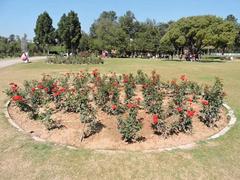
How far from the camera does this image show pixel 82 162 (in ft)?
16.6

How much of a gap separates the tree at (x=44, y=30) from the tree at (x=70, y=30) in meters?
6.26

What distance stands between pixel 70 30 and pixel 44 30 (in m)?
9.95

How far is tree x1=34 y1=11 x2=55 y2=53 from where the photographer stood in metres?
64.9

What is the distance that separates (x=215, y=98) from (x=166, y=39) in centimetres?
3676

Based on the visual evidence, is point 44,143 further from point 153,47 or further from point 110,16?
point 110,16

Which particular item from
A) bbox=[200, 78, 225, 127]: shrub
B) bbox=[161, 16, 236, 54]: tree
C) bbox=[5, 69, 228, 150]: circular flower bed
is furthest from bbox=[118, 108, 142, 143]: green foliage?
bbox=[161, 16, 236, 54]: tree

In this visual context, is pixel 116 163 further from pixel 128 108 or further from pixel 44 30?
pixel 44 30

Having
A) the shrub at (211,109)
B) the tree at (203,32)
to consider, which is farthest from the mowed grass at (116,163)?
the tree at (203,32)

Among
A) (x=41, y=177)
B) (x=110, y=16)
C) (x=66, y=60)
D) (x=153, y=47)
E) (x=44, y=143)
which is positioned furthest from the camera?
(x=110, y=16)

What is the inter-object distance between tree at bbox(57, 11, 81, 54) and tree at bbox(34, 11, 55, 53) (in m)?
6.26

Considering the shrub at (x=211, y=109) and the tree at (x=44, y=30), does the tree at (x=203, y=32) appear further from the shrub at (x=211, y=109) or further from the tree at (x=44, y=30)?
the tree at (x=44, y=30)

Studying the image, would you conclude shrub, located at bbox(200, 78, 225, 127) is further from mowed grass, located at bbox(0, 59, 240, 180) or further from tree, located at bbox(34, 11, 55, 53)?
tree, located at bbox(34, 11, 55, 53)

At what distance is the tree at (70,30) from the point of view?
194 feet

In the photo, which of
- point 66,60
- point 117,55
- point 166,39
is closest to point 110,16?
point 117,55
